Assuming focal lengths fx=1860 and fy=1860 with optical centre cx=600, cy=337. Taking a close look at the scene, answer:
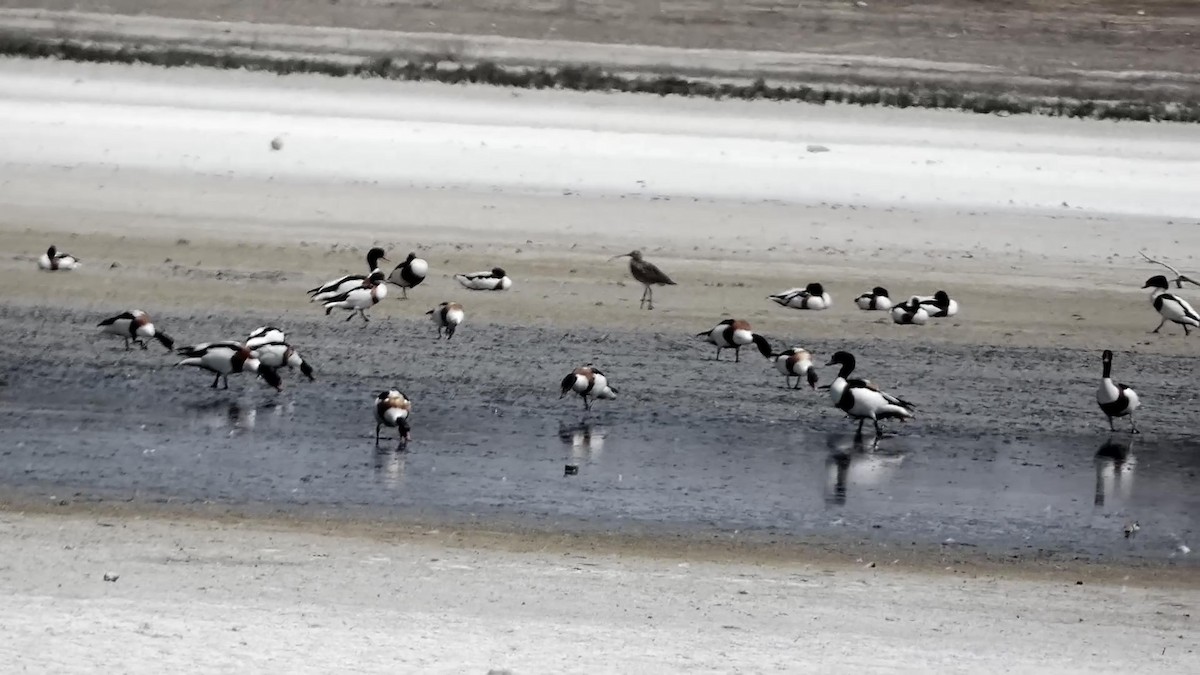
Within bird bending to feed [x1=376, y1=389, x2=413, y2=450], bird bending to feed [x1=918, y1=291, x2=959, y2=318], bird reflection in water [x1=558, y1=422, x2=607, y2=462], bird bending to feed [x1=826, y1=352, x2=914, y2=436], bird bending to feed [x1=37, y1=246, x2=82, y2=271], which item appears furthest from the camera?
bird bending to feed [x1=37, y1=246, x2=82, y2=271]

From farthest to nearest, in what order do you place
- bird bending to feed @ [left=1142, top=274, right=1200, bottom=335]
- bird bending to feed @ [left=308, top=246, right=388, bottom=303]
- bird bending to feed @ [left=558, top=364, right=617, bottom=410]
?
bird bending to feed @ [left=1142, top=274, right=1200, bottom=335], bird bending to feed @ [left=308, top=246, right=388, bottom=303], bird bending to feed @ [left=558, top=364, right=617, bottom=410]

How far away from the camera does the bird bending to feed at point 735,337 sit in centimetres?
1166

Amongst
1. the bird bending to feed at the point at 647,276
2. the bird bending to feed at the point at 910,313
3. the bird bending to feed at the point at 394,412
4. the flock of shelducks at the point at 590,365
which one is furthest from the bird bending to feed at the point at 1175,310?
the bird bending to feed at the point at 394,412

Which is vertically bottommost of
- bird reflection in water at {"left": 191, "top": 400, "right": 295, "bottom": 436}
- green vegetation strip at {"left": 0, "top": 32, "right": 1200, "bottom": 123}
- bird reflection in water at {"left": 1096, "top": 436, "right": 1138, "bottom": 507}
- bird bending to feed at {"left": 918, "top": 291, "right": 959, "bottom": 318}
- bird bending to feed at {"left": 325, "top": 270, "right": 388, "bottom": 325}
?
bird reflection in water at {"left": 191, "top": 400, "right": 295, "bottom": 436}

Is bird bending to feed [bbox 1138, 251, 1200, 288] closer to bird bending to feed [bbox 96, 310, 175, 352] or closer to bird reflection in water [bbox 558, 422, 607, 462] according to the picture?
bird reflection in water [bbox 558, 422, 607, 462]

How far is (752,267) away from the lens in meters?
14.4

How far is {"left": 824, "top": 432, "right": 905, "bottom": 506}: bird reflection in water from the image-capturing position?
9211mm

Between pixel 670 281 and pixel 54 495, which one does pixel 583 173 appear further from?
pixel 54 495

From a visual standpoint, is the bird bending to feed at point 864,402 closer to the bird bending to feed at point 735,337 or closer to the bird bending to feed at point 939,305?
the bird bending to feed at point 735,337

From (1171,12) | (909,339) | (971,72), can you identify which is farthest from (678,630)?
(1171,12)

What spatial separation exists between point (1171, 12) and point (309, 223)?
555 inches

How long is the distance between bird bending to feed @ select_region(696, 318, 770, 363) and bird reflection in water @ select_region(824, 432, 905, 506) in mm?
1461

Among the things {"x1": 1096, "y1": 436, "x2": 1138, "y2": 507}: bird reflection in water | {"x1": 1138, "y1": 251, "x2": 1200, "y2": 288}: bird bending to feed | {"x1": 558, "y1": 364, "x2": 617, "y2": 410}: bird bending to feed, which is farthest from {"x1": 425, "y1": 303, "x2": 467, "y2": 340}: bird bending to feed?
{"x1": 1138, "y1": 251, "x2": 1200, "y2": 288}: bird bending to feed

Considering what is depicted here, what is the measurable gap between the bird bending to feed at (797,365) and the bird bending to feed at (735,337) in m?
0.40
